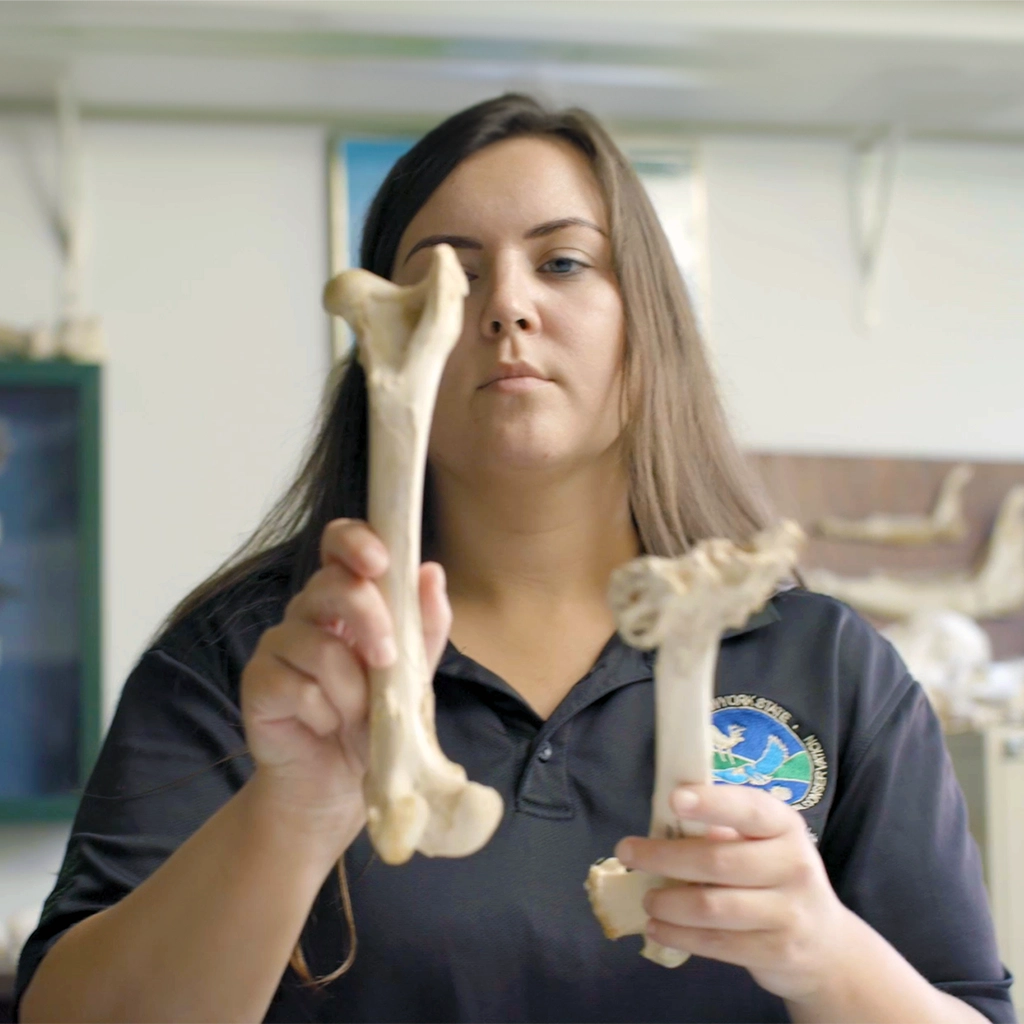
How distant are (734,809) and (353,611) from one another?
0.67 feet

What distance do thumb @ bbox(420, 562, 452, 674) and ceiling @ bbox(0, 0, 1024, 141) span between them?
152 centimetres

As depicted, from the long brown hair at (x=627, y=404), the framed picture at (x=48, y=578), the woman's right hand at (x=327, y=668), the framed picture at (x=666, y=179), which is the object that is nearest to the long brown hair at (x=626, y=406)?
the long brown hair at (x=627, y=404)

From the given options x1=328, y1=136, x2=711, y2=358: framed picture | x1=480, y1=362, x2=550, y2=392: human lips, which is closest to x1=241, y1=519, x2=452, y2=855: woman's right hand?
x1=480, y1=362, x2=550, y2=392: human lips

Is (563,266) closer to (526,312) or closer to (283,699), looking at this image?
(526,312)

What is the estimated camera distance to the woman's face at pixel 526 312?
855 mm

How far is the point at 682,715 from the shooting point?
0.62 meters

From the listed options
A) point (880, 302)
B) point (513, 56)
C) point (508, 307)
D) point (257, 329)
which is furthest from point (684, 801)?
point (880, 302)

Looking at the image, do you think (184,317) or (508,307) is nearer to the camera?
(508,307)

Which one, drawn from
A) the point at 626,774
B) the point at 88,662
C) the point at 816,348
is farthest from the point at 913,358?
the point at 626,774

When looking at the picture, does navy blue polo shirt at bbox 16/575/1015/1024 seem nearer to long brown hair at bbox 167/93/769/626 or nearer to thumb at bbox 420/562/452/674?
long brown hair at bbox 167/93/769/626

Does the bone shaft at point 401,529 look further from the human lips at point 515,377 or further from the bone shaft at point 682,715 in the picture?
the human lips at point 515,377

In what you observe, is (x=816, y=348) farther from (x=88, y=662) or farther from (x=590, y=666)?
(x=590, y=666)

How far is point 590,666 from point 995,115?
192cm

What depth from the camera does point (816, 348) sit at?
2467 mm
